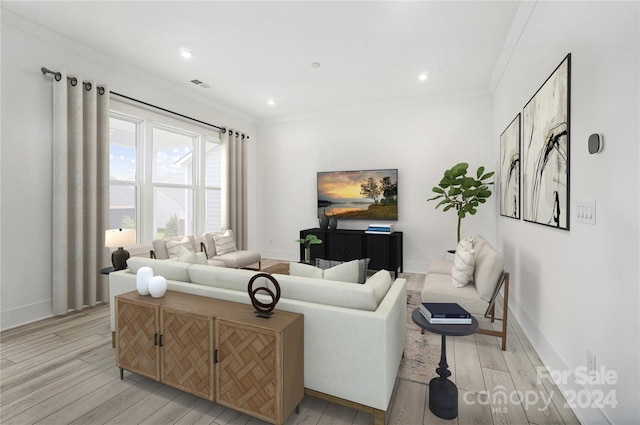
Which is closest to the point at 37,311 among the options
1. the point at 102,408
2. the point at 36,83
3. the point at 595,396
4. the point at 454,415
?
the point at 102,408

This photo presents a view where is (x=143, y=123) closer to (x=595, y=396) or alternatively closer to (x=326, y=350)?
(x=326, y=350)

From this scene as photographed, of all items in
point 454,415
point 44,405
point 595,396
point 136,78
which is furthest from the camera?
point 136,78

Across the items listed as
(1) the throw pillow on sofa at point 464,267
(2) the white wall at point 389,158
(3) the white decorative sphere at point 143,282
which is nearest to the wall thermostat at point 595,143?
(1) the throw pillow on sofa at point 464,267

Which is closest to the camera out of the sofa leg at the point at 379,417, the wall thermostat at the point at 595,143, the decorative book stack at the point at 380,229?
the wall thermostat at the point at 595,143

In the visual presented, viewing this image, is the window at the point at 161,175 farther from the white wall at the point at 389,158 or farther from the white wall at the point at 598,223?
the white wall at the point at 598,223

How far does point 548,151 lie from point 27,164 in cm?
487

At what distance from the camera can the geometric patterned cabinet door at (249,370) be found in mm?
1681

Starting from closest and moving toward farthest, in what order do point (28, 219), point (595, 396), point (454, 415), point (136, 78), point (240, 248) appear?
point (595, 396) → point (454, 415) → point (28, 219) → point (136, 78) → point (240, 248)

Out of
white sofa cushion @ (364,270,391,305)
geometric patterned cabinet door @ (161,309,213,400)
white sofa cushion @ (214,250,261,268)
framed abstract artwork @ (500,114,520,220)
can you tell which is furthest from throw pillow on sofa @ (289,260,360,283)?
white sofa cushion @ (214,250,261,268)

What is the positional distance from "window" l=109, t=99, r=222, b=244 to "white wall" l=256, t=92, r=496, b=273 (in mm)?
1255

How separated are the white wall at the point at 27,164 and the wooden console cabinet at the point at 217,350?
6.41 ft

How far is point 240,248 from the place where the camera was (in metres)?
6.11

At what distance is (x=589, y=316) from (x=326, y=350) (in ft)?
4.99

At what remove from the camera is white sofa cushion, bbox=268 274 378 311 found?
6.03ft
